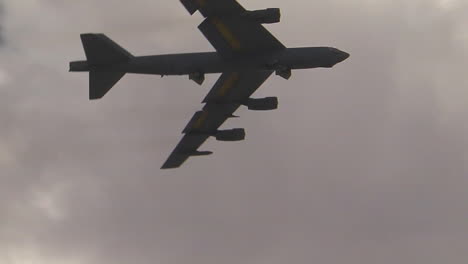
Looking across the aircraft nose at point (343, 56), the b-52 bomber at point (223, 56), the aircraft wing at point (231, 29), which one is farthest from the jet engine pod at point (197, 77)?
the aircraft nose at point (343, 56)

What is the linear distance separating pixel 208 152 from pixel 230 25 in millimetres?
14365

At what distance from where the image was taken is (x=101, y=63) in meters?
69.8

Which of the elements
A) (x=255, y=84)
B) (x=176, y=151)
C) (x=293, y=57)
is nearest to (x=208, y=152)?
(x=176, y=151)

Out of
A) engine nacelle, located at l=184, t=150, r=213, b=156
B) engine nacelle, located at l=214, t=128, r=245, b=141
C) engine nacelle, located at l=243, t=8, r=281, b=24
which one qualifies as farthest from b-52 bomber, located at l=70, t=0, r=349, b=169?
engine nacelle, located at l=184, t=150, r=213, b=156

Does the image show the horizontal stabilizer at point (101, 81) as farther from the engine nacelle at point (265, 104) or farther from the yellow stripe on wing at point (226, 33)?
the engine nacelle at point (265, 104)

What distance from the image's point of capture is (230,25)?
67.9 meters

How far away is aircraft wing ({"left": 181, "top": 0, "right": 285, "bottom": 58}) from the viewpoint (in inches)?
2611

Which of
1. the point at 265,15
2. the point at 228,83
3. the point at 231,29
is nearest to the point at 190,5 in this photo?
the point at 231,29

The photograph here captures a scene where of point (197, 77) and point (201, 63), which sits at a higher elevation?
point (201, 63)

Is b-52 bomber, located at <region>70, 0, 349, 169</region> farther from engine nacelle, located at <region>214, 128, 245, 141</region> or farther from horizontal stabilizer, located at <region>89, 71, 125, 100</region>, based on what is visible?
engine nacelle, located at <region>214, 128, 245, 141</region>

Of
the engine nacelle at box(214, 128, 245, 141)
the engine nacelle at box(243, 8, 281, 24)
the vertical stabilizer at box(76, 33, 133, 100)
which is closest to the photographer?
the engine nacelle at box(243, 8, 281, 24)

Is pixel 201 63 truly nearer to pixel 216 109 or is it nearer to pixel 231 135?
pixel 216 109

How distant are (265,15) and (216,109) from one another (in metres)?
11.3

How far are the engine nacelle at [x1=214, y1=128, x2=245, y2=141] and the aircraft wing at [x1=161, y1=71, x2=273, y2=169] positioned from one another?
53 centimetres
